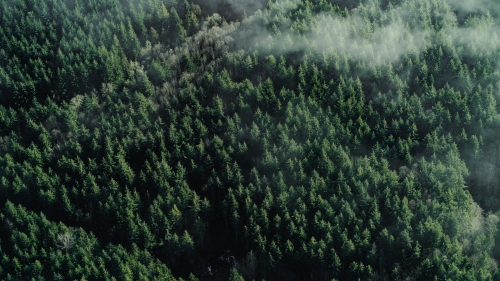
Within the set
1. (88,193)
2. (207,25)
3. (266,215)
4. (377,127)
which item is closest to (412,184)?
(377,127)

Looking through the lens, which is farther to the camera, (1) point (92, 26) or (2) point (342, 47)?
(1) point (92, 26)

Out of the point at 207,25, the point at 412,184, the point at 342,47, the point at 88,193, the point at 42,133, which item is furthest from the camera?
the point at 207,25

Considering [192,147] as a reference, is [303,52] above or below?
above

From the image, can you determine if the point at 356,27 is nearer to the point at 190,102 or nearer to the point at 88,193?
the point at 190,102

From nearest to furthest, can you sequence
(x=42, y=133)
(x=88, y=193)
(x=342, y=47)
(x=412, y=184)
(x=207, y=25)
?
(x=412, y=184) → (x=88, y=193) → (x=42, y=133) → (x=342, y=47) → (x=207, y=25)

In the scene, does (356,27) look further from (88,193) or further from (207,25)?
(88,193)

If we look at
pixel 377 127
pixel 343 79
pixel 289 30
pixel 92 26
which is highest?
pixel 92 26
